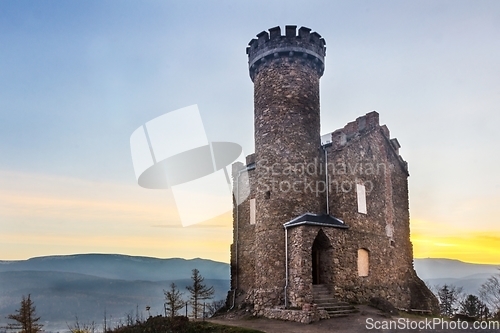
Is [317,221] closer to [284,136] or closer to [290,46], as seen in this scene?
[284,136]

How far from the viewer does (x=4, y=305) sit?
4122 inches

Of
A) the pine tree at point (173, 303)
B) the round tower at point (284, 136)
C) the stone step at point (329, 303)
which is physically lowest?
the pine tree at point (173, 303)

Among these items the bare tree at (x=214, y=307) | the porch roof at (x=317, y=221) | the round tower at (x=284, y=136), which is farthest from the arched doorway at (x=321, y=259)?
the bare tree at (x=214, y=307)

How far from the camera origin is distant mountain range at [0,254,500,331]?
102m

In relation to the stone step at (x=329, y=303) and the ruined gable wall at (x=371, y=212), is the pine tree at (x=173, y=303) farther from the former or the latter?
the ruined gable wall at (x=371, y=212)

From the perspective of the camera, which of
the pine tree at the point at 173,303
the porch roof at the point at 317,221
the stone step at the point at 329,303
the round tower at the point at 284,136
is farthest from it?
the pine tree at the point at 173,303

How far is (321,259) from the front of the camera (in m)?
20.5

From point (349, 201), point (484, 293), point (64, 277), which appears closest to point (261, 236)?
point (349, 201)

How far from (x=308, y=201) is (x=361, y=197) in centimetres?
342

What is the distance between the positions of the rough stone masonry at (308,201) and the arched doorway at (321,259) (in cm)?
5

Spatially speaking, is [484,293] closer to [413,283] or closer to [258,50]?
[413,283]

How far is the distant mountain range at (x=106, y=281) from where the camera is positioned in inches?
4011

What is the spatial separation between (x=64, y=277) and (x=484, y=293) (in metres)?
117

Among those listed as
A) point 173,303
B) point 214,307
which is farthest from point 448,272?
point 173,303
